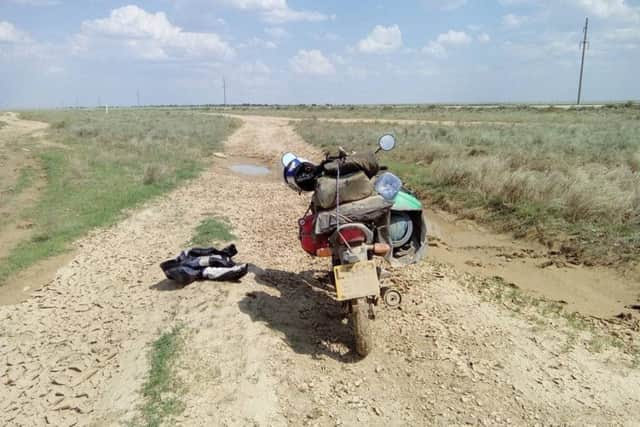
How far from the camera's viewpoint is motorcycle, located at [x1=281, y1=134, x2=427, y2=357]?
12.3 ft

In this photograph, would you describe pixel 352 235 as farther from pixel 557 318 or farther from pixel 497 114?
pixel 497 114

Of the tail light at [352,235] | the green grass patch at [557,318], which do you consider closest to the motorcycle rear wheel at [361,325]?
the tail light at [352,235]

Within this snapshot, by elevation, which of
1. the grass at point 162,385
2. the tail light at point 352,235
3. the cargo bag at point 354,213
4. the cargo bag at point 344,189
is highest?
the cargo bag at point 344,189

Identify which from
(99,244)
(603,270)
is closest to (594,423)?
(603,270)

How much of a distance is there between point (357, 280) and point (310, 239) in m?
0.83

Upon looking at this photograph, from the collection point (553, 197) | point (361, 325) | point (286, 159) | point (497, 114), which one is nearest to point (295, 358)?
point (361, 325)

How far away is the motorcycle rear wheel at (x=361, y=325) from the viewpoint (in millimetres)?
3757

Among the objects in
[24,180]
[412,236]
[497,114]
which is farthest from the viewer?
[497,114]

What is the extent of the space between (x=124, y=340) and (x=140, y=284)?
4.18 ft

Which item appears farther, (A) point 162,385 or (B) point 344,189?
(B) point 344,189

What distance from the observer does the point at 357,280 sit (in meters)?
3.73

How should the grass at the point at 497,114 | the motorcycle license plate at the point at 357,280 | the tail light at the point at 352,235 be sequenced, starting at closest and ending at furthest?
1. the motorcycle license plate at the point at 357,280
2. the tail light at the point at 352,235
3. the grass at the point at 497,114

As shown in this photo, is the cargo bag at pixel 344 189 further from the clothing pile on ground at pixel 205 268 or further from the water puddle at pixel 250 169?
the water puddle at pixel 250 169

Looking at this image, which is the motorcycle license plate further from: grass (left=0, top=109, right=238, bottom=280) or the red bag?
grass (left=0, top=109, right=238, bottom=280)
